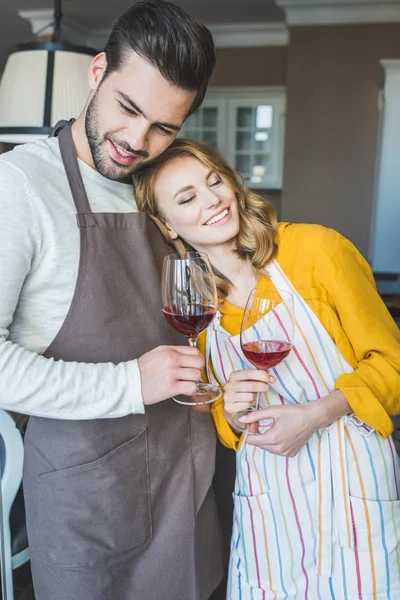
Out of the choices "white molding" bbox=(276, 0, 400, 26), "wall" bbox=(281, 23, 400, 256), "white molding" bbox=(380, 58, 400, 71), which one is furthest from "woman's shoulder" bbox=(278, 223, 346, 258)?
"white molding" bbox=(276, 0, 400, 26)

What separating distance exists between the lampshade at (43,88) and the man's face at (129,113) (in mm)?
773

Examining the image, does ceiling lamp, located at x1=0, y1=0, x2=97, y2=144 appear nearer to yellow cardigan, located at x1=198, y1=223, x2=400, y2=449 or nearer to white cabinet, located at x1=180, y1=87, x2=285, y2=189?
yellow cardigan, located at x1=198, y1=223, x2=400, y2=449

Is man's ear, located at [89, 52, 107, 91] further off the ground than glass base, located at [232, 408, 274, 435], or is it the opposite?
man's ear, located at [89, 52, 107, 91]

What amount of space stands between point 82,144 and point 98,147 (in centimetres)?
6

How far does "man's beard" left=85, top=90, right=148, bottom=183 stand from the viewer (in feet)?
3.70

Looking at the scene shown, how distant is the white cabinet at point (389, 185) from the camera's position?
4.71 m

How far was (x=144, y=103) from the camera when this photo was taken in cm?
110

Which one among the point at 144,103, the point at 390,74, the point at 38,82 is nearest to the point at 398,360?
the point at 144,103

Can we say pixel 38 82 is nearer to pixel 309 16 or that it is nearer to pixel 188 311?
pixel 188 311

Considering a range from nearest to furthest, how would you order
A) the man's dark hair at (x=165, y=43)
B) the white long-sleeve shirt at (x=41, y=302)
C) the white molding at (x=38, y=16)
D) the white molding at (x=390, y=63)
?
1. the white long-sleeve shirt at (x=41, y=302)
2. the man's dark hair at (x=165, y=43)
3. the white molding at (x=390, y=63)
4. the white molding at (x=38, y=16)

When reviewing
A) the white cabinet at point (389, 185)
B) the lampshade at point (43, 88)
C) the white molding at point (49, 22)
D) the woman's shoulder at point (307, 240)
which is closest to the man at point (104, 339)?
the woman's shoulder at point (307, 240)

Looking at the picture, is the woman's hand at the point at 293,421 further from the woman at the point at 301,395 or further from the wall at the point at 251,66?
the wall at the point at 251,66

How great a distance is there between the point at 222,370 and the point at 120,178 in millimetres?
479

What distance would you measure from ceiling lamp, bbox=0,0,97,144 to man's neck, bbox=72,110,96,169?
73 cm
